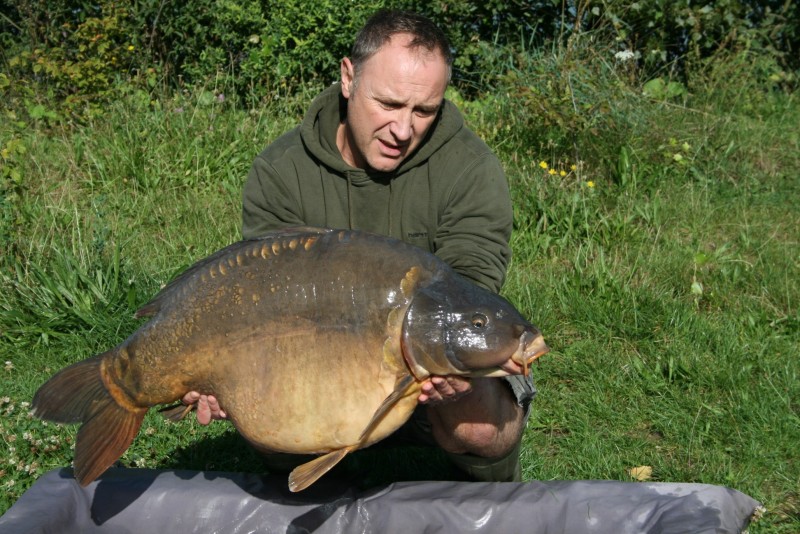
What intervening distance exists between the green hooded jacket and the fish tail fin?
0.68 meters

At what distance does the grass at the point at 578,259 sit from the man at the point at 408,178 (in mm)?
500

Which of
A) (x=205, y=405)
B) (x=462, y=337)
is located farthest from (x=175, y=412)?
(x=462, y=337)

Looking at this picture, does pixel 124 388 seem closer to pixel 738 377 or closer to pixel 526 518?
pixel 526 518

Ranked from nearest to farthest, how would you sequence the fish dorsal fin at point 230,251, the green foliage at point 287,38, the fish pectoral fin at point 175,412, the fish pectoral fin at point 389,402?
the fish pectoral fin at point 389,402, the fish dorsal fin at point 230,251, the fish pectoral fin at point 175,412, the green foliage at point 287,38

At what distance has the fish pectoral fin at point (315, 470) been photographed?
2076 mm

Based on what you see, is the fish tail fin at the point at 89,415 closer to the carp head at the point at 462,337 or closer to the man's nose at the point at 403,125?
the carp head at the point at 462,337

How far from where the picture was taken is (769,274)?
3.88m

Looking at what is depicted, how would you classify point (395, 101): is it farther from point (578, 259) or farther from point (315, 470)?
point (578, 259)

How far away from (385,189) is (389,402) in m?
0.90

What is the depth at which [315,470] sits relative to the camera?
2.09m

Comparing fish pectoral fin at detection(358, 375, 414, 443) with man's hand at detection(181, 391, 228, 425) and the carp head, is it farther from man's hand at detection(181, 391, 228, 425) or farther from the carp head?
man's hand at detection(181, 391, 228, 425)

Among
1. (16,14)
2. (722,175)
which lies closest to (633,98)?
(722,175)

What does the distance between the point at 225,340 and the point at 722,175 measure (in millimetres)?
3534

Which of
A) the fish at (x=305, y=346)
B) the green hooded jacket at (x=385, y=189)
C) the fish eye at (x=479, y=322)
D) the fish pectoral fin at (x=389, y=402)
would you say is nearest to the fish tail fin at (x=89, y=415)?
the fish at (x=305, y=346)
